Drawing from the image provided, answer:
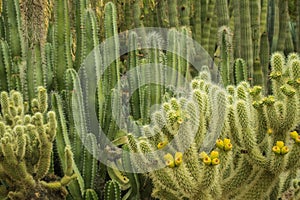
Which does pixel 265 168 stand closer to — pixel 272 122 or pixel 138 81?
pixel 272 122

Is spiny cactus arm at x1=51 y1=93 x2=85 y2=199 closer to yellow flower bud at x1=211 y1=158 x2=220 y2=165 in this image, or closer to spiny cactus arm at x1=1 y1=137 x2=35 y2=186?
spiny cactus arm at x1=1 y1=137 x2=35 y2=186

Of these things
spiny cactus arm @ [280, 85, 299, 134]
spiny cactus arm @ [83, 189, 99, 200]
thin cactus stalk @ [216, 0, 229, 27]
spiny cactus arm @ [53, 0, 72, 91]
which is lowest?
spiny cactus arm @ [83, 189, 99, 200]

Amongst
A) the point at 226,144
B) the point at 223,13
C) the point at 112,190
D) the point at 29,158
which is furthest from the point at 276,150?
the point at 223,13

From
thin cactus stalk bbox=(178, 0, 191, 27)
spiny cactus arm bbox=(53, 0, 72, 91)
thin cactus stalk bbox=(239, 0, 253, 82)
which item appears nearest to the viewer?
spiny cactus arm bbox=(53, 0, 72, 91)

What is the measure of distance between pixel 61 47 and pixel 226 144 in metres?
1.61

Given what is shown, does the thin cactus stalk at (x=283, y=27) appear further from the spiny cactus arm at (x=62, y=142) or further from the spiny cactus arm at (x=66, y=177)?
the spiny cactus arm at (x=66, y=177)

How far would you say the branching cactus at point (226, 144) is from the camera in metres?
2.05

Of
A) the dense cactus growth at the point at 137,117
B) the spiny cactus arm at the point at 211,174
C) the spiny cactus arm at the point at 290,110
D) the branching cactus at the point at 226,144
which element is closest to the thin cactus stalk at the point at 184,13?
the dense cactus growth at the point at 137,117

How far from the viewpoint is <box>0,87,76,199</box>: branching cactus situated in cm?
234

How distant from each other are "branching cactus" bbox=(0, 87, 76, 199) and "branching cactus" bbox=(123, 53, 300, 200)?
1.53 ft

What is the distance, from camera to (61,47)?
321cm

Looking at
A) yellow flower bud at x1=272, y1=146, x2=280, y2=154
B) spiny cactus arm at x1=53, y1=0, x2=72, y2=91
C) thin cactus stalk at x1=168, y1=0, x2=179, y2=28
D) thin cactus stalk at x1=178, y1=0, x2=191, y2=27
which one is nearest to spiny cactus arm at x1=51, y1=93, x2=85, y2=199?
spiny cactus arm at x1=53, y1=0, x2=72, y2=91

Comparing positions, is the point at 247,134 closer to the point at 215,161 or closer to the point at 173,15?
the point at 215,161

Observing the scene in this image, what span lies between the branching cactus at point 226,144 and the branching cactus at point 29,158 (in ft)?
1.53
